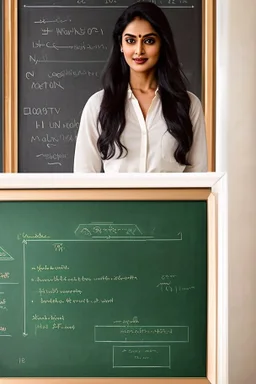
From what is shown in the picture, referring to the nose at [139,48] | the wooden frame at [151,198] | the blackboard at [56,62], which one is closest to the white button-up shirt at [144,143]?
the nose at [139,48]

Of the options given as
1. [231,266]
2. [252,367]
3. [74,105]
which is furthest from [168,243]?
[74,105]

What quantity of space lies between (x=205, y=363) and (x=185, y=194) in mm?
413

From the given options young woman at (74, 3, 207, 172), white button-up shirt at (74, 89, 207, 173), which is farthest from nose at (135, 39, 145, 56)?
white button-up shirt at (74, 89, 207, 173)

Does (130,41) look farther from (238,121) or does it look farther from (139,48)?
(238,121)

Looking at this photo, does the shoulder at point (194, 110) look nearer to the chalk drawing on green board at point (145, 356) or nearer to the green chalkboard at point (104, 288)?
the green chalkboard at point (104, 288)

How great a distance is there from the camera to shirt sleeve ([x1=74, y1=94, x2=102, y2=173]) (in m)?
2.06

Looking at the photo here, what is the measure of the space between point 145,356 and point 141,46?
3.55 feet

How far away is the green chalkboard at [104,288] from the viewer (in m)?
1.42

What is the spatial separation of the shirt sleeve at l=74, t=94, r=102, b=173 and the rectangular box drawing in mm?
769

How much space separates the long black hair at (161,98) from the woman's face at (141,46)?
2 centimetres

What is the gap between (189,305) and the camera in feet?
4.66

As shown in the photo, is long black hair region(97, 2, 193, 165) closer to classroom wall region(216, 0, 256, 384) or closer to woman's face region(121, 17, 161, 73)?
woman's face region(121, 17, 161, 73)

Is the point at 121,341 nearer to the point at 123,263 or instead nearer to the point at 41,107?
the point at 123,263

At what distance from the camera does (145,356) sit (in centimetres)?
143
